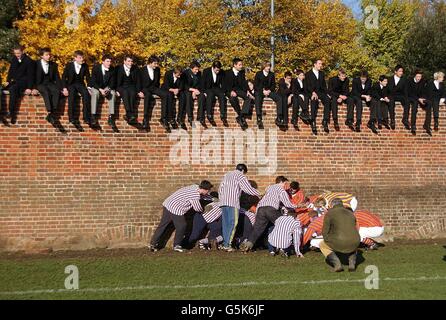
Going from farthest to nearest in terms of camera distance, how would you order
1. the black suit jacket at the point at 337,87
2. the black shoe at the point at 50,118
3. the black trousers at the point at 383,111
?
the black trousers at the point at 383,111, the black suit jacket at the point at 337,87, the black shoe at the point at 50,118

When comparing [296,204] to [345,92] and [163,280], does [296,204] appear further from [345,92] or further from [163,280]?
[163,280]

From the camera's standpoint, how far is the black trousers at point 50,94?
1291cm

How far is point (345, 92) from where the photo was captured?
51.0 feet

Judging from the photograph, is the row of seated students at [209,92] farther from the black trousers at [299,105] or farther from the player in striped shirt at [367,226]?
the player in striped shirt at [367,226]

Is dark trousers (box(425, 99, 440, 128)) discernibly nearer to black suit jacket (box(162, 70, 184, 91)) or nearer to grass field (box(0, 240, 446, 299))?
grass field (box(0, 240, 446, 299))

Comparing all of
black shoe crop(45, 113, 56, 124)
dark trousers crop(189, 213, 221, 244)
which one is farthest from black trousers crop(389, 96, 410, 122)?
black shoe crop(45, 113, 56, 124)

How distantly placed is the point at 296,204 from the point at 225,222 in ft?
6.12

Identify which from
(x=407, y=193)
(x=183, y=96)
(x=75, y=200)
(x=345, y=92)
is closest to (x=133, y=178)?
(x=75, y=200)

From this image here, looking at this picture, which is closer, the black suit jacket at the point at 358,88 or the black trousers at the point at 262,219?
the black trousers at the point at 262,219

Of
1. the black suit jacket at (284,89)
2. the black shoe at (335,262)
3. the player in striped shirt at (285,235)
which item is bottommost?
the black shoe at (335,262)

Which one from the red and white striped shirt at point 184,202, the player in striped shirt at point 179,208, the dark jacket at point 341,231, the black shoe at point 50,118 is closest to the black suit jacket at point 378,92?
the player in striped shirt at point 179,208

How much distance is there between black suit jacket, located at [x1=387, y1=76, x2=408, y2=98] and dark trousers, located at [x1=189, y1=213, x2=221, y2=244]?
593 centimetres

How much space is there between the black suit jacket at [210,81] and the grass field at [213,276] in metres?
3.99

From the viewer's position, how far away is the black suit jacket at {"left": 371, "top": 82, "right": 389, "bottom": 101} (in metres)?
15.7
